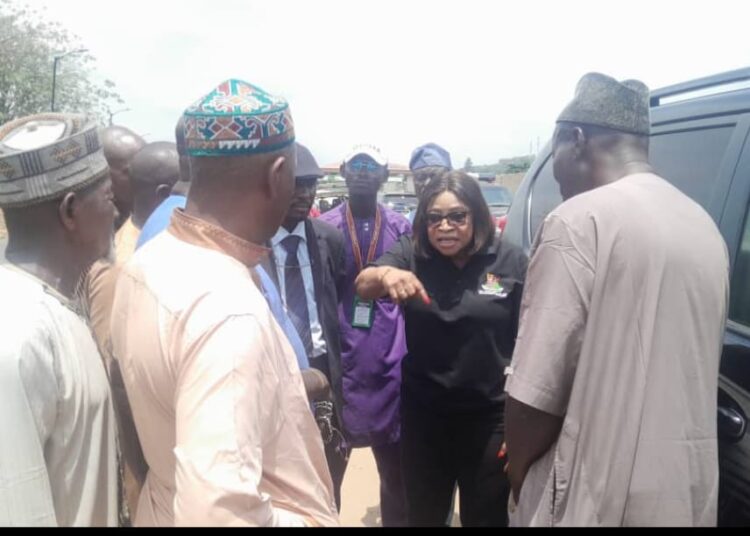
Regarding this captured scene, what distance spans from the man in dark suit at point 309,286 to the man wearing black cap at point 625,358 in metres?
1.29

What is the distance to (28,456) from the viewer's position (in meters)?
1.16

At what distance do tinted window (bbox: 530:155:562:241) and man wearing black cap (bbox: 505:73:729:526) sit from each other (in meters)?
1.45

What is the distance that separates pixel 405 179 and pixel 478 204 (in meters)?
25.5

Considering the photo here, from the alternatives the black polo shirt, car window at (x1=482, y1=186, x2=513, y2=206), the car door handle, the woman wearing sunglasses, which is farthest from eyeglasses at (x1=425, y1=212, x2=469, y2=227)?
car window at (x1=482, y1=186, x2=513, y2=206)

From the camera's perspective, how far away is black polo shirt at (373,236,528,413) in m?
2.65

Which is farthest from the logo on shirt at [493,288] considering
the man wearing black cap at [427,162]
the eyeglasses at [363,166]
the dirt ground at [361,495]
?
the man wearing black cap at [427,162]

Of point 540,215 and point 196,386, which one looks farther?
point 540,215

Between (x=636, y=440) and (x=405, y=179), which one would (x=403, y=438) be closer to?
(x=636, y=440)

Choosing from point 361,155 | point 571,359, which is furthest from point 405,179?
point 571,359

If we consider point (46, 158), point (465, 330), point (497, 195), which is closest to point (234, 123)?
point (46, 158)

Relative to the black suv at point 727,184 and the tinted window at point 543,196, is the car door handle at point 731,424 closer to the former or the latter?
the black suv at point 727,184

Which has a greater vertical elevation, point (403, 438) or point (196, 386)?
point (196, 386)

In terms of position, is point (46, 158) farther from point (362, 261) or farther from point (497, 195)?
point (497, 195)

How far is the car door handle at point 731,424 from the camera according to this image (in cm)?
187
